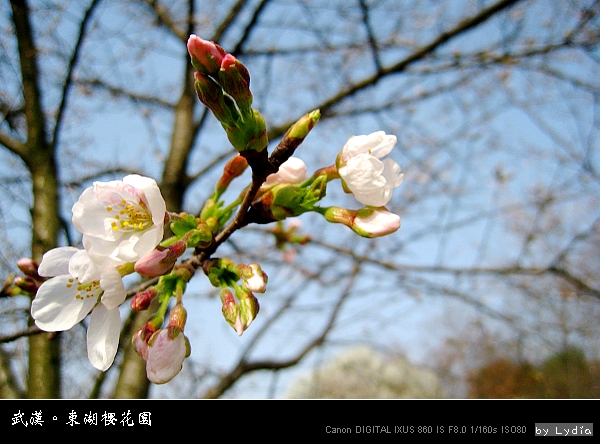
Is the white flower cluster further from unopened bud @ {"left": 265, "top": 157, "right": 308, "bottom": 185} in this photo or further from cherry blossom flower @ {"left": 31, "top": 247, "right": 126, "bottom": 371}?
unopened bud @ {"left": 265, "top": 157, "right": 308, "bottom": 185}

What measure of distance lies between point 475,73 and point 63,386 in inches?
163

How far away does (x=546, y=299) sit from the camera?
14.3ft

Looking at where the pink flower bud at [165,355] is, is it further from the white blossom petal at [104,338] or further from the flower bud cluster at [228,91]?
the flower bud cluster at [228,91]

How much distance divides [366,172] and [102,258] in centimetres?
60

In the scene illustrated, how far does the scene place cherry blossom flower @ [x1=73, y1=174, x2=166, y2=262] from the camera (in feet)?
2.90

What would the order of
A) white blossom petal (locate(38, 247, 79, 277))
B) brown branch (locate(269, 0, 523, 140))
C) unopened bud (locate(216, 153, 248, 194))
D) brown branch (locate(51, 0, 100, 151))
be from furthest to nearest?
1. brown branch (locate(269, 0, 523, 140))
2. brown branch (locate(51, 0, 100, 151))
3. unopened bud (locate(216, 153, 248, 194))
4. white blossom petal (locate(38, 247, 79, 277))

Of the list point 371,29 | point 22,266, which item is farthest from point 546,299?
point 22,266

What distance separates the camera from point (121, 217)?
103cm

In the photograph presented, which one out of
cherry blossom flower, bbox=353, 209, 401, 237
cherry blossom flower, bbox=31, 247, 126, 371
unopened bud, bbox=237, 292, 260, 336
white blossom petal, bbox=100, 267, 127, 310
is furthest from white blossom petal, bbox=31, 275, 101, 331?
cherry blossom flower, bbox=353, 209, 401, 237

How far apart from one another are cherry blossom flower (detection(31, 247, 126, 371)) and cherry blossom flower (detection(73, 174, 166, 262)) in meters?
0.05

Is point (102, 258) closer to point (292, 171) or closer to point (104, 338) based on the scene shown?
point (104, 338)

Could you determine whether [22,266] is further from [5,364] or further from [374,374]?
[374,374]

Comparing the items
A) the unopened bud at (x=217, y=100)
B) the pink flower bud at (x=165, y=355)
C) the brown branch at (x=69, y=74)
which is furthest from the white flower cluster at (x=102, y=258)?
the brown branch at (x=69, y=74)

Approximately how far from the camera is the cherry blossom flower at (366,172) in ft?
3.08
